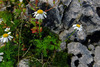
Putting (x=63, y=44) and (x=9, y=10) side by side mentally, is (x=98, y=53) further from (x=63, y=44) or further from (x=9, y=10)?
(x=9, y=10)

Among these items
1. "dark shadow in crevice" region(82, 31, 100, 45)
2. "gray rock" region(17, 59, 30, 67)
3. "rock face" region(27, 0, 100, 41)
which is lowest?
"gray rock" region(17, 59, 30, 67)

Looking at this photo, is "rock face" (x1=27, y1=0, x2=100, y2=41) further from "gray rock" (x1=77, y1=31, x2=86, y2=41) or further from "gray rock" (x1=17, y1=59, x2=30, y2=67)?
"gray rock" (x1=17, y1=59, x2=30, y2=67)

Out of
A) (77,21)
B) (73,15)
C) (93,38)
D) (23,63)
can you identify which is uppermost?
(73,15)

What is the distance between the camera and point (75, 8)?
313cm

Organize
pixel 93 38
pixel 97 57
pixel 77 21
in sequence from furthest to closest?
pixel 77 21 → pixel 93 38 → pixel 97 57

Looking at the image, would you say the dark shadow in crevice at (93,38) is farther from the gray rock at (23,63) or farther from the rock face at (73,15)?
Answer: the gray rock at (23,63)

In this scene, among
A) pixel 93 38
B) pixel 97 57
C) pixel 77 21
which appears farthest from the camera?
pixel 77 21

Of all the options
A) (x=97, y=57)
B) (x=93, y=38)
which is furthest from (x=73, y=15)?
(x=97, y=57)

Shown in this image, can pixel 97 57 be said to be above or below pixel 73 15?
below

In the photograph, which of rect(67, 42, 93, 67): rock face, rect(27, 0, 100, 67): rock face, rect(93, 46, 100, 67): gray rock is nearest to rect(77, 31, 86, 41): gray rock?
rect(27, 0, 100, 67): rock face

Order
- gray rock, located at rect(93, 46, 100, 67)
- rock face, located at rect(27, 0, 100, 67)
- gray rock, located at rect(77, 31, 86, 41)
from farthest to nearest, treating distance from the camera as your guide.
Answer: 1. gray rock, located at rect(77, 31, 86, 41)
2. rock face, located at rect(27, 0, 100, 67)
3. gray rock, located at rect(93, 46, 100, 67)

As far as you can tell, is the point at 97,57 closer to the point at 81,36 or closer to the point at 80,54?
the point at 80,54

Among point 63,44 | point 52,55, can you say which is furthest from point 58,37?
point 52,55

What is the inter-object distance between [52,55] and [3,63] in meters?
1.26
